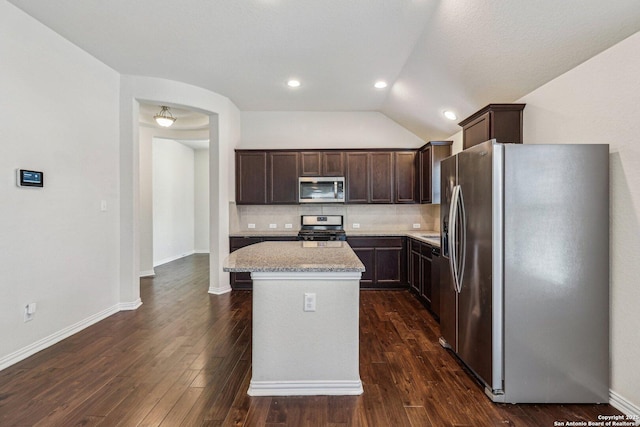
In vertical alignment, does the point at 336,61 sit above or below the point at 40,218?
above

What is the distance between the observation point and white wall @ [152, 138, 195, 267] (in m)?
6.84

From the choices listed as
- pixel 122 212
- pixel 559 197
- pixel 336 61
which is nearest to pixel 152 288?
pixel 122 212

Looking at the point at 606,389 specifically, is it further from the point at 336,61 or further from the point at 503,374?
the point at 336,61

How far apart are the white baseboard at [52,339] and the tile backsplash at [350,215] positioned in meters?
2.30

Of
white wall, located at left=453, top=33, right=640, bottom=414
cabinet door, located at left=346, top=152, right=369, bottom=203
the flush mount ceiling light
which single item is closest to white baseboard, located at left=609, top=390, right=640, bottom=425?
white wall, located at left=453, top=33, right=640, bottom=414

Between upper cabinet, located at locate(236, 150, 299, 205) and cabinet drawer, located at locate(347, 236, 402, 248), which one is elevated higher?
upper cabinet, located at locate(236, 150, 299, 205)

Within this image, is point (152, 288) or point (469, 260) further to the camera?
point (152, 288)

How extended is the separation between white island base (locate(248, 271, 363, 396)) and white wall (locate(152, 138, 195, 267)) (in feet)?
18.5

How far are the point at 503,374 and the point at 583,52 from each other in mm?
2261

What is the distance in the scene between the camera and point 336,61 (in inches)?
136

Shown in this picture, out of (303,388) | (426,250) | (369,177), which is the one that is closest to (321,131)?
(369,177)

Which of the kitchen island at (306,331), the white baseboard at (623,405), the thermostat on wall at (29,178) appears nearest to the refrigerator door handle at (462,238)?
the kitchen island at (306,331)

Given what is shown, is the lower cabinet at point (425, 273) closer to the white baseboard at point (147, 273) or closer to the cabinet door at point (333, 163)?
the cabinet door at point (333, 163)

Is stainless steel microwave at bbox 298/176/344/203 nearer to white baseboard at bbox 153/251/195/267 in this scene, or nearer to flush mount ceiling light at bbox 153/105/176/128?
flush mount ceiling light at bbox 153/105/176/128
